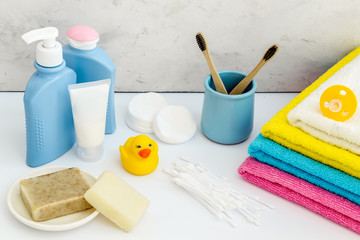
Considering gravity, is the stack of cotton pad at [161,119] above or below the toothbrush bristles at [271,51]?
below

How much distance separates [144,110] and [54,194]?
27 centimetres

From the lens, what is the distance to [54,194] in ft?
2.21

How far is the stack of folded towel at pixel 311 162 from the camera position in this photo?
0.69m

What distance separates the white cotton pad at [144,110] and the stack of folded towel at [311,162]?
0.67 ft

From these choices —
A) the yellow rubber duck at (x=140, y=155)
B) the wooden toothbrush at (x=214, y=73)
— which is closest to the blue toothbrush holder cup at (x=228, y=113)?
the wooden toothbrush at (x=214, y=73)

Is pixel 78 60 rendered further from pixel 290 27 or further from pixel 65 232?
pixel 290 27

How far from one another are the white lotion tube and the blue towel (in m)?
0.25

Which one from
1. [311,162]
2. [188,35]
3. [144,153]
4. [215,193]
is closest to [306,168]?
[311,162]

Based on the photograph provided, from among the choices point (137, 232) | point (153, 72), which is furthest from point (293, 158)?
point (153, 72)

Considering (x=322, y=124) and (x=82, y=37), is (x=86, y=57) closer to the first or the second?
(x=82, y=37)

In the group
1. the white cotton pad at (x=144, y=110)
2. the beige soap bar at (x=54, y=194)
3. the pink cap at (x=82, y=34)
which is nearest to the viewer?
the beige soap bar at (x=54, y=194)

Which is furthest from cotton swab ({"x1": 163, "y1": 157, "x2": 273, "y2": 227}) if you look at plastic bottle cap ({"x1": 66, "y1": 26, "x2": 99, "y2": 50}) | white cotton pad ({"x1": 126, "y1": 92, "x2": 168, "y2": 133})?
plastic bottle cap ({"x1": 66, "y1": 26, "x2": 99, "y2": 50})

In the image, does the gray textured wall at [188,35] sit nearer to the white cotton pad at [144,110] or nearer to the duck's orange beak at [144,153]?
the white cotton pad at [144,110]

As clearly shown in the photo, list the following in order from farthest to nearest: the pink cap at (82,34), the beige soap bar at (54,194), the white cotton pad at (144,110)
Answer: the white cotton pad at (144,110) → the pink cap at (82,34) → the beige soap bar at (54,194)
